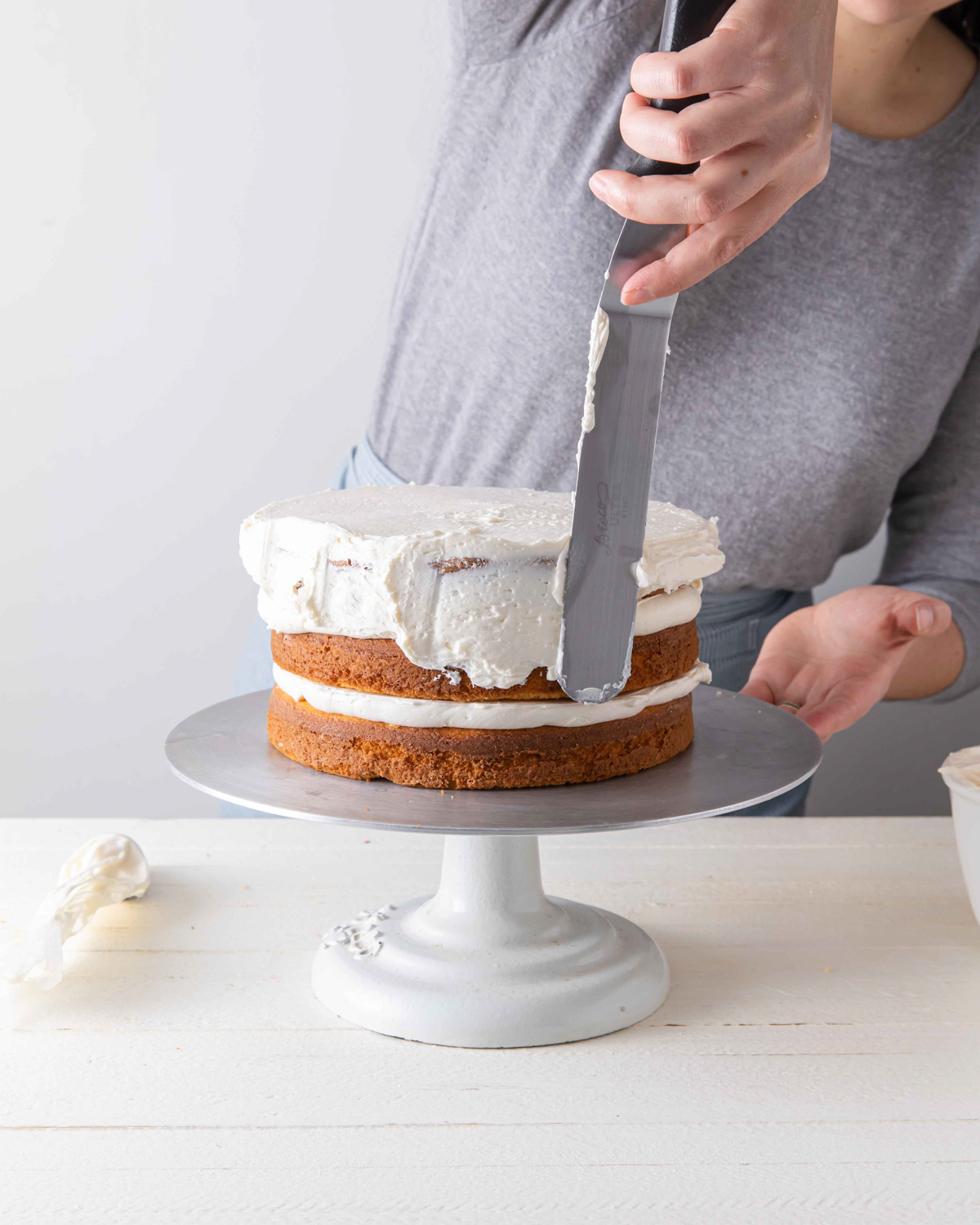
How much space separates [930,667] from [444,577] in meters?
0.87

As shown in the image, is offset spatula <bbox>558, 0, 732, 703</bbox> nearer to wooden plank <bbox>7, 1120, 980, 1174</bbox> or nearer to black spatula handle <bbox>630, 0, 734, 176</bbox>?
black spatula handle <bbox>630, 0, 734, 176</bbox>

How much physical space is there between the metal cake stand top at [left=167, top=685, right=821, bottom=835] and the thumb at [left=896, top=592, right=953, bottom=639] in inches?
14.1

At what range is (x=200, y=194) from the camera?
6.23ft

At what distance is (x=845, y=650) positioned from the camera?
136 centimetres

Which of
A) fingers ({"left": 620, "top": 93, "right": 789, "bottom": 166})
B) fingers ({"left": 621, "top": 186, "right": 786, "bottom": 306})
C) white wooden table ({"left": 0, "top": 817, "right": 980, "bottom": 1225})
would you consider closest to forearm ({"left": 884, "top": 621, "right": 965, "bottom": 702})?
white wooden table ({"left": 0, "top": 817, "right": 980, "bottom": 1225})

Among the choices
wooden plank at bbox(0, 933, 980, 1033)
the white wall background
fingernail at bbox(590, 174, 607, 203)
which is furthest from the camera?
the white wall background

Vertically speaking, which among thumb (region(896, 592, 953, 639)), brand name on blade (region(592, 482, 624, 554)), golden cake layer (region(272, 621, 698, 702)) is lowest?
thumb (region(896, 592, 953, 639))

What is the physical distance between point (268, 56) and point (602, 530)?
1.38m

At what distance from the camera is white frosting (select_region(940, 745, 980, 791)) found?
988 millimetres

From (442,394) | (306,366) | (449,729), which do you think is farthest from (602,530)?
(306,366)

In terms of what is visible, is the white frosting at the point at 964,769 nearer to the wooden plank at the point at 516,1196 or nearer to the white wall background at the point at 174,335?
the wooden plank at the point at 516,1196

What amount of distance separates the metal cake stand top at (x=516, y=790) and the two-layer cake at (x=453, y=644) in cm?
2

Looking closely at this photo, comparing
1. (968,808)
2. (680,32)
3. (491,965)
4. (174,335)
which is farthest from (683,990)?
(174,335)

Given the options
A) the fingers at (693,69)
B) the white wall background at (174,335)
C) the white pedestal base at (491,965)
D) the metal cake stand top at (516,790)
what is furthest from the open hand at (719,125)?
the white wall background at (174,335)
